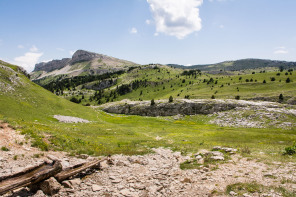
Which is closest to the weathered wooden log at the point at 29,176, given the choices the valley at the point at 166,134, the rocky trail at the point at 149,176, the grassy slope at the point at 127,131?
the rocky trail at the point at 149,176

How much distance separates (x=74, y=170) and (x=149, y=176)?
5.71 meters

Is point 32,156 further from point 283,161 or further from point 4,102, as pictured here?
point 4,102

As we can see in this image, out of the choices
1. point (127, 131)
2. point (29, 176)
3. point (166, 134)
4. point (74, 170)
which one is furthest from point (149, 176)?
point (166, 134)

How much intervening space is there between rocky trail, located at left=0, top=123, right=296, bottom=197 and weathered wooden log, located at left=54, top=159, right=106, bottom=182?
41cm

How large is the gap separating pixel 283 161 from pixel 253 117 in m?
57.5

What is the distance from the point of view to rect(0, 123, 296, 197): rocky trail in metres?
10.7

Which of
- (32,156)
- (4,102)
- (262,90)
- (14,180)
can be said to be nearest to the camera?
(14,180)

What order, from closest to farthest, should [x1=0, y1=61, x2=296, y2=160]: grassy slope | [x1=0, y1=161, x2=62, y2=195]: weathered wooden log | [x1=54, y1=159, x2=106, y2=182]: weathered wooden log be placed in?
1. [x1=0, y1=161, x2=62, y2=195]: weathered wooden log
2. [x1=54, y1=159, x2=106, y2=182]: weathered wooden log
3. [x1=0, y1=61, x2=296, y2=160]: grassy slope

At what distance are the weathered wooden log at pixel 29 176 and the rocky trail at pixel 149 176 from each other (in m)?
0.46

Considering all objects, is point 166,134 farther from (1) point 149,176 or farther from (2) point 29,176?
(2) point 29,176

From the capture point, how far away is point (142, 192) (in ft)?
36.4

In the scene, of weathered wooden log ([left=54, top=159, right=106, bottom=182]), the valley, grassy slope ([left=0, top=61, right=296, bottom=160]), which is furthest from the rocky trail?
grassy slope ([left=0, top=61, right=296, bottom=160])

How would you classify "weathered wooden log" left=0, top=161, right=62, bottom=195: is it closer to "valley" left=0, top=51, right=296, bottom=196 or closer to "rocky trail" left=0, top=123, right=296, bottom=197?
"rocky trail" left=0, top=123, right=296, bottom=197

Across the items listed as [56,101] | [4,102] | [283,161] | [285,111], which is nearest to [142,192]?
[283,161]
